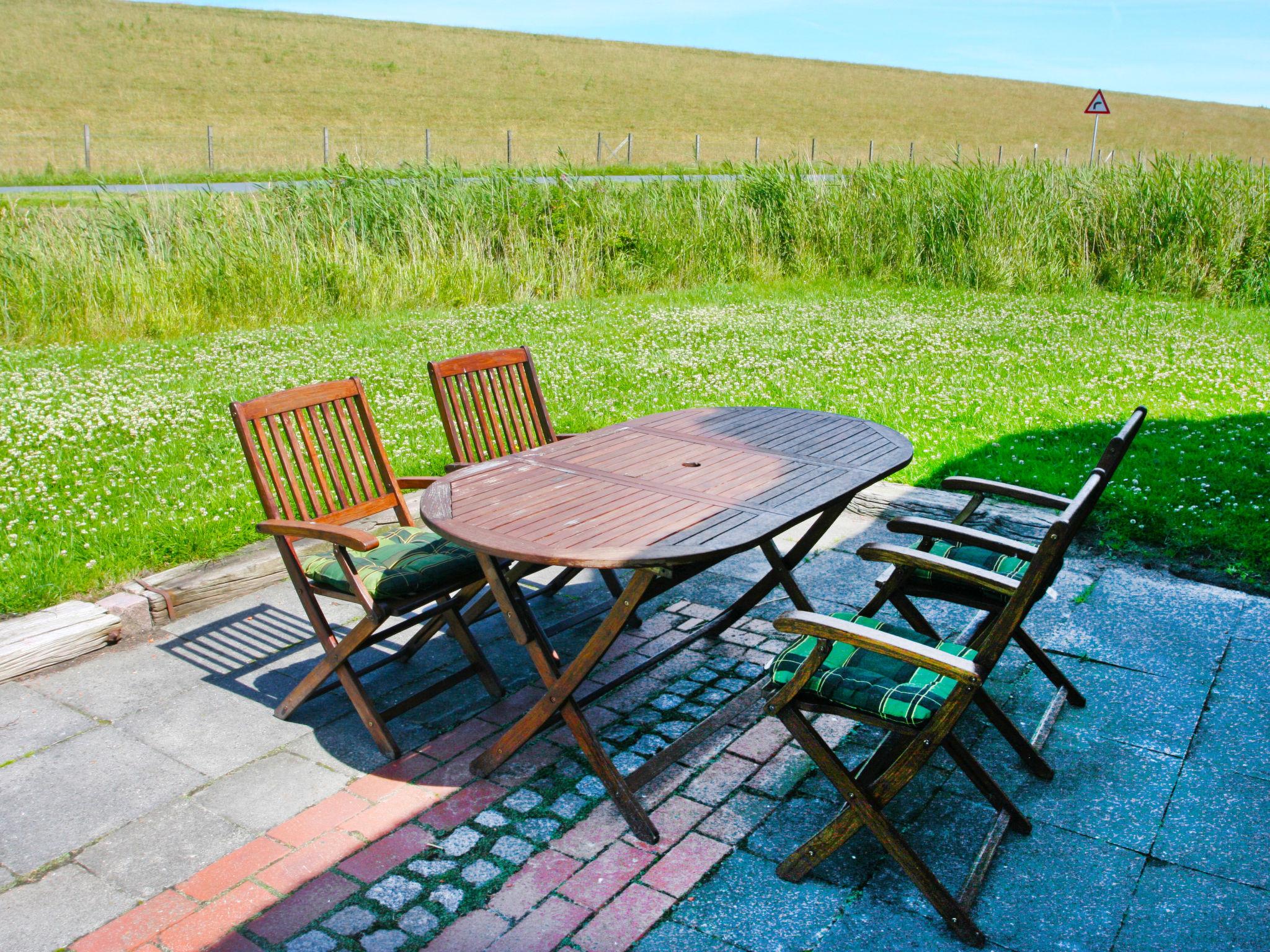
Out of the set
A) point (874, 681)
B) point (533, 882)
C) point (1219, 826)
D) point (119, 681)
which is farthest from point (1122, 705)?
point (119, 681)

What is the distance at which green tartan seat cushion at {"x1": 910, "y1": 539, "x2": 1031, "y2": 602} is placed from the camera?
334 cm

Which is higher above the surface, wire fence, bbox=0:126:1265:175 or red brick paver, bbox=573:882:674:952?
wire fence, bbox=0:126:1265:175

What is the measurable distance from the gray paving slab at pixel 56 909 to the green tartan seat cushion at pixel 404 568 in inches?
44.3

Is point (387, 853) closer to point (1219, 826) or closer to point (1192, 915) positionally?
point (1192, 915)

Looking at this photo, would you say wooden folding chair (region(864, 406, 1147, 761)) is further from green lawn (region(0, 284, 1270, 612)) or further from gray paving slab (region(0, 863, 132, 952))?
gray paving slab (region(0, 863, 132, 952))

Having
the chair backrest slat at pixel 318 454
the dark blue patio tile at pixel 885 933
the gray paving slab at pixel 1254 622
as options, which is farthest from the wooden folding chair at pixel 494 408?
the gray paving slab at pixel 1254 622

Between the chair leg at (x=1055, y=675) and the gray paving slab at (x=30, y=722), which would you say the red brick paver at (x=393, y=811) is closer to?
the gray paving slab at (x=30, y=722)

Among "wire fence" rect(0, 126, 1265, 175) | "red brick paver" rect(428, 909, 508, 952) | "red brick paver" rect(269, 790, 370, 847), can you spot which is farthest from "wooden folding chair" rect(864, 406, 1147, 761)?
"wire fence" rect(0, 126, 1265, 175)

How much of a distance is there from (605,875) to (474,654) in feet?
3.91

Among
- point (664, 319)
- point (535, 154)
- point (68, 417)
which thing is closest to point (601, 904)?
point (68, 417)

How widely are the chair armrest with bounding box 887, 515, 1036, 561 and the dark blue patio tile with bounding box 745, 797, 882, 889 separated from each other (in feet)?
2.88

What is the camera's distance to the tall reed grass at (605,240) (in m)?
10.5

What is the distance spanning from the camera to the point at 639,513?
3244 millimetres

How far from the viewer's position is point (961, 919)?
2.47 m
